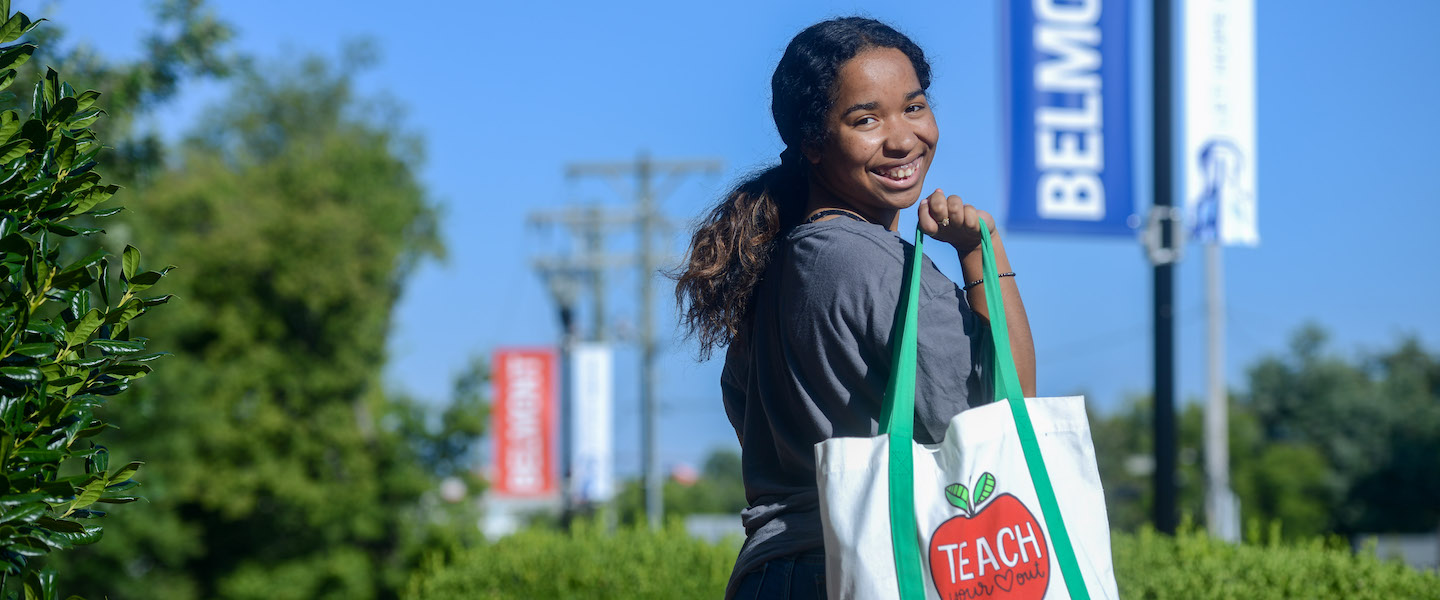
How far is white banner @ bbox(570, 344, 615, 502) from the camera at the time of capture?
24547mm

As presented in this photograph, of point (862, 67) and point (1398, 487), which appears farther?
point (1398, 487)

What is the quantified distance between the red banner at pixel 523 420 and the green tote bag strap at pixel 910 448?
24.6 meters

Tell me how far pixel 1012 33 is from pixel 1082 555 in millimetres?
6387

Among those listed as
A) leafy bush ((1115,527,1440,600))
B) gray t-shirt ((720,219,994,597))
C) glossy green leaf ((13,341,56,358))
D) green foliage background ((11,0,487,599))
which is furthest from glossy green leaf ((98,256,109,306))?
green foliage background ((11,0,487,599))

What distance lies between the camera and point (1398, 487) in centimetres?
3353

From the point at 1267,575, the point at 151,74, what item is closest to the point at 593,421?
the point at 151,74

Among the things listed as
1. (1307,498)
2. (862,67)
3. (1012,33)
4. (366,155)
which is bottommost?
(1307,498)

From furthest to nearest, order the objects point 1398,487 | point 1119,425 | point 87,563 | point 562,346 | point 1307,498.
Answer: point 1119,425, point 1307,498, point 1398,487, point 87,563, point 562,346

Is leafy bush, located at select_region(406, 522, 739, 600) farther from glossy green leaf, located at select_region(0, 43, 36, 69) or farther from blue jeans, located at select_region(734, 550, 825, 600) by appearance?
glossy green leaf, located at select_region(0, 43, 36, 69)

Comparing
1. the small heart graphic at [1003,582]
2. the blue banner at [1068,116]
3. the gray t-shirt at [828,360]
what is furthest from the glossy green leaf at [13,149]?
the blue banner at [1068,116]

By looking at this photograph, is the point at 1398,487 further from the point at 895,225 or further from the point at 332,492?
the point at 895,225

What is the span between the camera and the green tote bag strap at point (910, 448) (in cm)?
169

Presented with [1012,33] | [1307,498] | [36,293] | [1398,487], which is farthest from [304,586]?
[1307,498]

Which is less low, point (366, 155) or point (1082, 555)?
point (366, 155)
